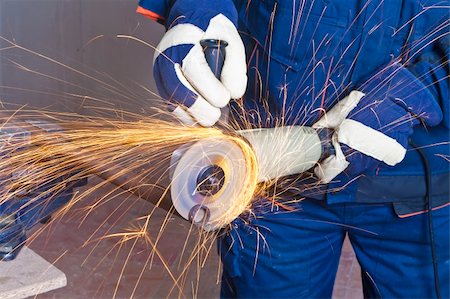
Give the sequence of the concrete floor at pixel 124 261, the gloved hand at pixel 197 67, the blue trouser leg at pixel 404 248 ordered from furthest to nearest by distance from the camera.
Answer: the concrete floor at pixel 124 261
the blue trouser leg at pixel 404 248
the gloved hand at pixel 197 67

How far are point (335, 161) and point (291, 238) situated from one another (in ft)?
1.18

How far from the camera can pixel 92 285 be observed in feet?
8.48

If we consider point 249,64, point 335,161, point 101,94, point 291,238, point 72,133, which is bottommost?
point 101,94

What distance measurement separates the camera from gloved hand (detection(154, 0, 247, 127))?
3.92 feet

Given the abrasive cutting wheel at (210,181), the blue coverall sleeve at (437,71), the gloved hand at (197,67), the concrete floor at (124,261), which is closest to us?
the abrasive cutting wheel at (210,181)

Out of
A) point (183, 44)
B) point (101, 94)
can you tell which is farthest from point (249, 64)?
point (101, 94)

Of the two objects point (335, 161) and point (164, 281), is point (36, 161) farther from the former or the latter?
point (164, 281)

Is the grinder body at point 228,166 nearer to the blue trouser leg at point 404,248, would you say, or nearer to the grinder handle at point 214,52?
the grinder handle at point 214,52

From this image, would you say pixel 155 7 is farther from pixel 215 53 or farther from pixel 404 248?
pixel 404 248

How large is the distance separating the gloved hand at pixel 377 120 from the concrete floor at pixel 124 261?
124 cm

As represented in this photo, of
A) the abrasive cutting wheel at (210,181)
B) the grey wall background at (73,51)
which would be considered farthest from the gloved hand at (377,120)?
the grey wall background at (73,51)

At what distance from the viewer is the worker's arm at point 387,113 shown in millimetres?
1204

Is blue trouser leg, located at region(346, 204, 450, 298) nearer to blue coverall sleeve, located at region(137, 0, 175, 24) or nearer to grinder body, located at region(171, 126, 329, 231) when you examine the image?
grinder body, located at region(171, 126, 329, 231)

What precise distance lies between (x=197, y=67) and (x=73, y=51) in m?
2.69
